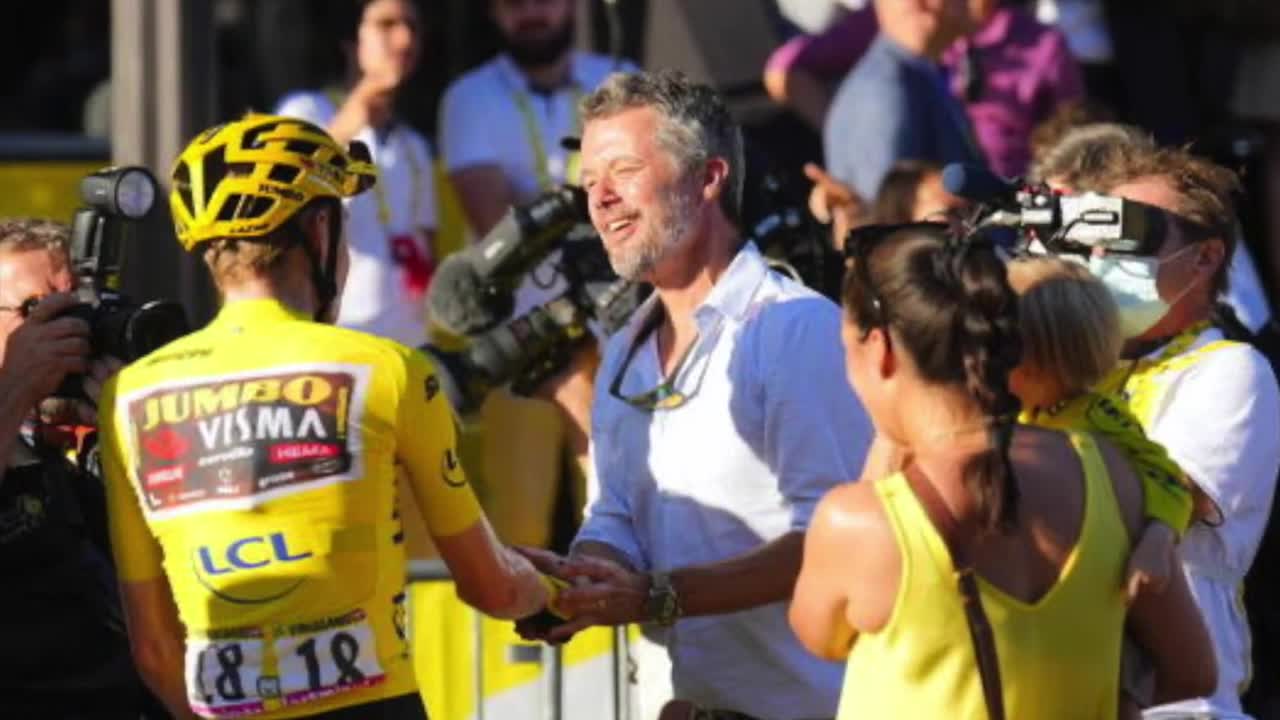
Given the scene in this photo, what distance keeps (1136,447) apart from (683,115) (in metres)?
1.44

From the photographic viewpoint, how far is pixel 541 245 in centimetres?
718

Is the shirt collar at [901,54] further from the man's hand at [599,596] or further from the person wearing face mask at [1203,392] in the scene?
the man's hand at [599,596]

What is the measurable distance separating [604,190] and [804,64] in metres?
3.55

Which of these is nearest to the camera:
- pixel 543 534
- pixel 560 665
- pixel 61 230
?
pixel 61 230

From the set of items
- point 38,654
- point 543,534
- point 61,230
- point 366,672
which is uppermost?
point 61,230

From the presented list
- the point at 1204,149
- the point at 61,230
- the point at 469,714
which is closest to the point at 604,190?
the point at 61,230

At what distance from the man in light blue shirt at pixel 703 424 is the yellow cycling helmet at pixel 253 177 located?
817mm

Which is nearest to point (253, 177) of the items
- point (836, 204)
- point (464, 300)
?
point (464, 300)

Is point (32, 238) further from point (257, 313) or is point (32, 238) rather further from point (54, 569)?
point (257, 313)

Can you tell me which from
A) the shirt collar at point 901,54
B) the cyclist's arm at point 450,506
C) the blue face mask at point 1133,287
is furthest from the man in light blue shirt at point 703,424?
the shirt collar at point 901,54

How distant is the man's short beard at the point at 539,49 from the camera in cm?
915

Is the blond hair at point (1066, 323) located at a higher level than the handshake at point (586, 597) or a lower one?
higher

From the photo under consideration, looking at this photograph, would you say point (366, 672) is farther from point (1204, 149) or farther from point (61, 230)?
point (1204, 149)

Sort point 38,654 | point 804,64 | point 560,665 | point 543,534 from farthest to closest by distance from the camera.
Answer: point 804,64 → point 543,534 → point 560,665 → point 38,654
